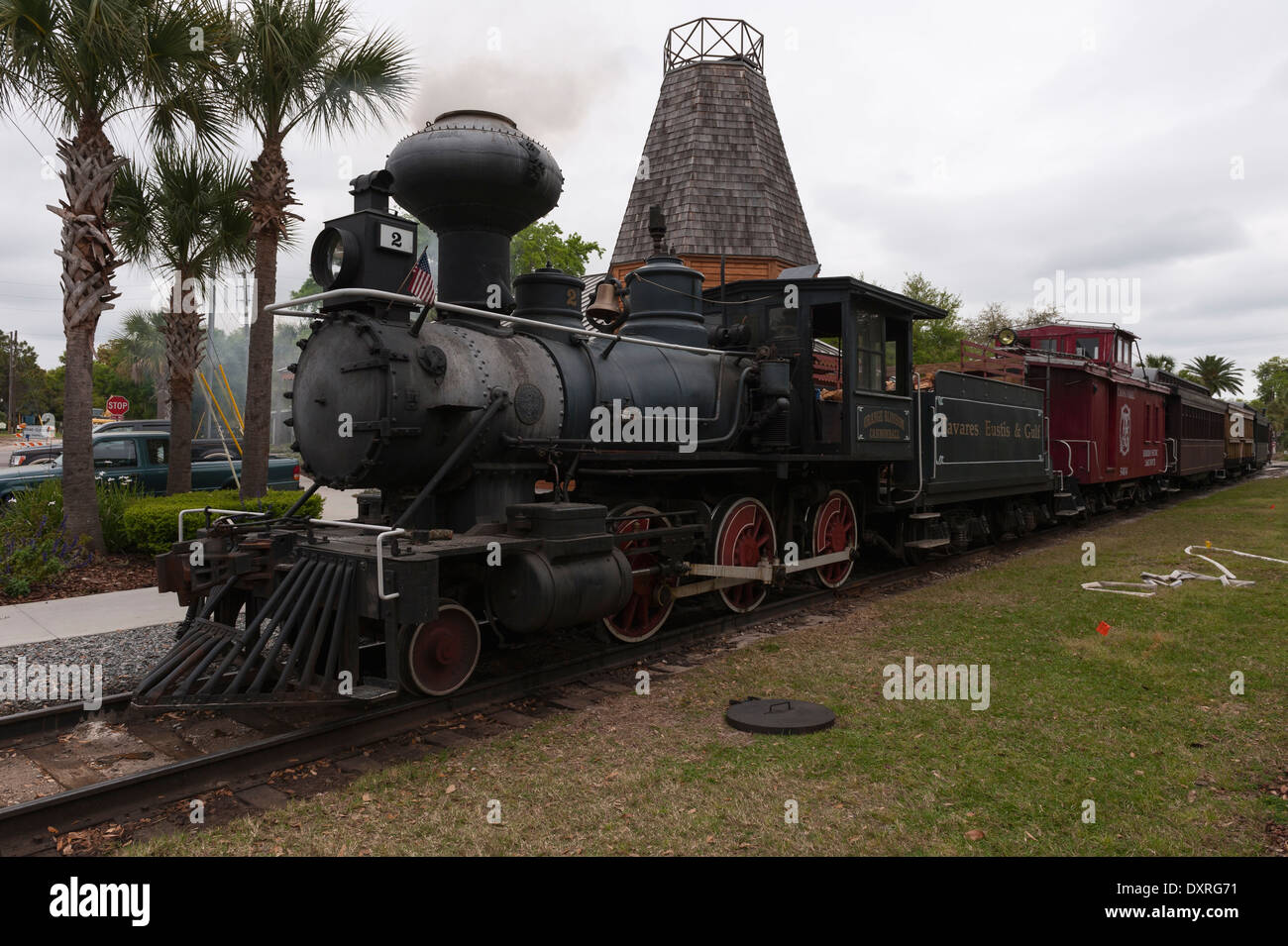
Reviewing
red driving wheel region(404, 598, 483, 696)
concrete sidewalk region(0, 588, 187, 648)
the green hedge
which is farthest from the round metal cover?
the green hedge

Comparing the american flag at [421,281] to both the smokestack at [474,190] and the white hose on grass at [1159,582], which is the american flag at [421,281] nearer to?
the smokestack at [474,190]

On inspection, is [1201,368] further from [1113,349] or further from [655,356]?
[655,356]

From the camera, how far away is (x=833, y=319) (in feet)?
29.1

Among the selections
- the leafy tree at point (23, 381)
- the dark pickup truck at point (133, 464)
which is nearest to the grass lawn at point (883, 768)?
the dark pickup truck at point (133, 464)

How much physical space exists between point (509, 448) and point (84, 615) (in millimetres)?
5159

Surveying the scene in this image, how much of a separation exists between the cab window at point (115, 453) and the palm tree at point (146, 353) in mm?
43550

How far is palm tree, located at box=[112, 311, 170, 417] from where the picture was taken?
5894cm

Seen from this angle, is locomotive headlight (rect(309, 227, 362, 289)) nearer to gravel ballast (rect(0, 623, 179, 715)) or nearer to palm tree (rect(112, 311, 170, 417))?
gravel ballast (rect(0, 623, 179, 715))

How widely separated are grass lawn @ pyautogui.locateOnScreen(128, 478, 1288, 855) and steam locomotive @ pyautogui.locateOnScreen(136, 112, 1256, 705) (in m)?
0.85

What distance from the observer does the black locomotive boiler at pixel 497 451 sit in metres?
5.02

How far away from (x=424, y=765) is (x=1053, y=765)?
10.8 feet

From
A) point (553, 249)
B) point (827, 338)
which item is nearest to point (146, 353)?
point (553, 249)

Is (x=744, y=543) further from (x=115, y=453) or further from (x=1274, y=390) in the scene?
(x=1274, y=390)

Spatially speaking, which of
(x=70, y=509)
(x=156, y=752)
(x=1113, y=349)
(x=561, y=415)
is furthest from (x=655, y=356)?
(x=1113, y=349)
